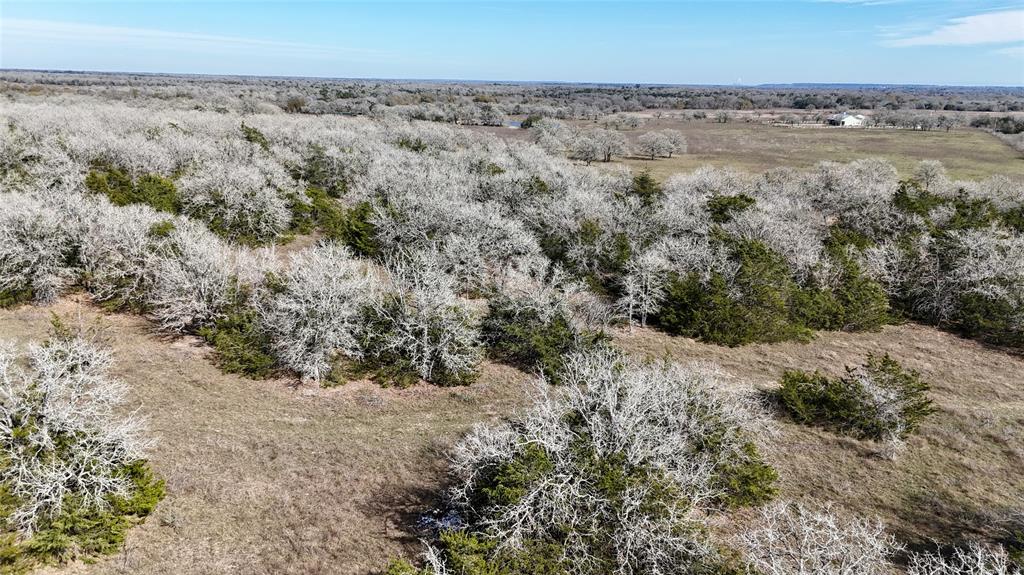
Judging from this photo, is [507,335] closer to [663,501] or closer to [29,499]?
[663,501]

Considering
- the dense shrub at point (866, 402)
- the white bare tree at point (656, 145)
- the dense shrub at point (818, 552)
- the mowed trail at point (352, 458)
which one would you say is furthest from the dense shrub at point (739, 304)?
the white bare tree at point (656, 145)

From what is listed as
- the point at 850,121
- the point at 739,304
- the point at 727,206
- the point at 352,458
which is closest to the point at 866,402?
the point at 739,304

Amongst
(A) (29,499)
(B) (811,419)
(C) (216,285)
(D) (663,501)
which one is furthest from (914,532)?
(C) (216,285)

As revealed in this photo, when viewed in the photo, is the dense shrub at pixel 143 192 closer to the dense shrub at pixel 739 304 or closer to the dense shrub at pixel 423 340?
the dense shrub at pixel 423 340

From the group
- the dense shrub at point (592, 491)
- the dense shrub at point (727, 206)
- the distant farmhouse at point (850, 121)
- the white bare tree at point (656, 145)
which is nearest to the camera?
the dense shrub at point (592, 491)

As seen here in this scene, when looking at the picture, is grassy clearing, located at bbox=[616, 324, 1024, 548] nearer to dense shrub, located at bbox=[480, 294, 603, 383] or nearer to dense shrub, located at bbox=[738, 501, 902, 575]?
dense shrub, located at bbox=[738, 501, 902, 575]

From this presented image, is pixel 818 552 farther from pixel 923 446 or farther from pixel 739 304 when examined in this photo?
pixel 739 304
